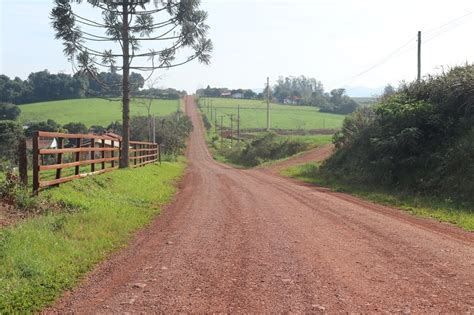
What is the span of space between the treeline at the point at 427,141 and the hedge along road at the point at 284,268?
5.26 meters

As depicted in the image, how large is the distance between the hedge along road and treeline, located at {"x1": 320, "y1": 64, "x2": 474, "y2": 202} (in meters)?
5.26

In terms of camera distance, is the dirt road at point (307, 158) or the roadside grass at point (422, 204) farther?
the dirt road at point (307, 158)

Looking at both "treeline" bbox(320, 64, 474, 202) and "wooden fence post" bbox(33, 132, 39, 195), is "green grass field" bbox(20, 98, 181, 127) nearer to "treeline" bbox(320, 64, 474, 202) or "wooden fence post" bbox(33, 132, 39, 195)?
"treeline" bbox(320, 64, 474, 202)

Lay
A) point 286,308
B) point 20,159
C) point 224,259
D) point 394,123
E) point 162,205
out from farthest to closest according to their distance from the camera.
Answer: point 394,123 < point 162,205 < point 20,159 < point 224,259 < point 286,308

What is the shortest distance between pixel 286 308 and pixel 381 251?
297cm

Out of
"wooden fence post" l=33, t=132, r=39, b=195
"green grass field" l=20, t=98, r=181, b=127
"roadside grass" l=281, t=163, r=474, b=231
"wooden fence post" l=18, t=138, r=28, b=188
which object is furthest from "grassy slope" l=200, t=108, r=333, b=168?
"wooden fence post" l=33, t=132, r=39, b=195

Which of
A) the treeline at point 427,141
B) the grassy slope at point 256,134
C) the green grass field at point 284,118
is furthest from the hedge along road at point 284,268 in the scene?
the green grass field at point 284,118

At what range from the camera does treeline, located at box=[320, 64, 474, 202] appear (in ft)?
49.6

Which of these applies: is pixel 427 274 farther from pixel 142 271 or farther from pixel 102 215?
pixel 102 215

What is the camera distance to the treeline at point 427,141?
15117 mm

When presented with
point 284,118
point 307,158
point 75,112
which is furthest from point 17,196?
point 284,118

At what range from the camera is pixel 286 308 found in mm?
4719

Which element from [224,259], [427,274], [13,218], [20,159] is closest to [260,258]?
[224,259]

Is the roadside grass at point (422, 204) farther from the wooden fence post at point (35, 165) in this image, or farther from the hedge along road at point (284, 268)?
the wooden fence post at point (35, 165)
